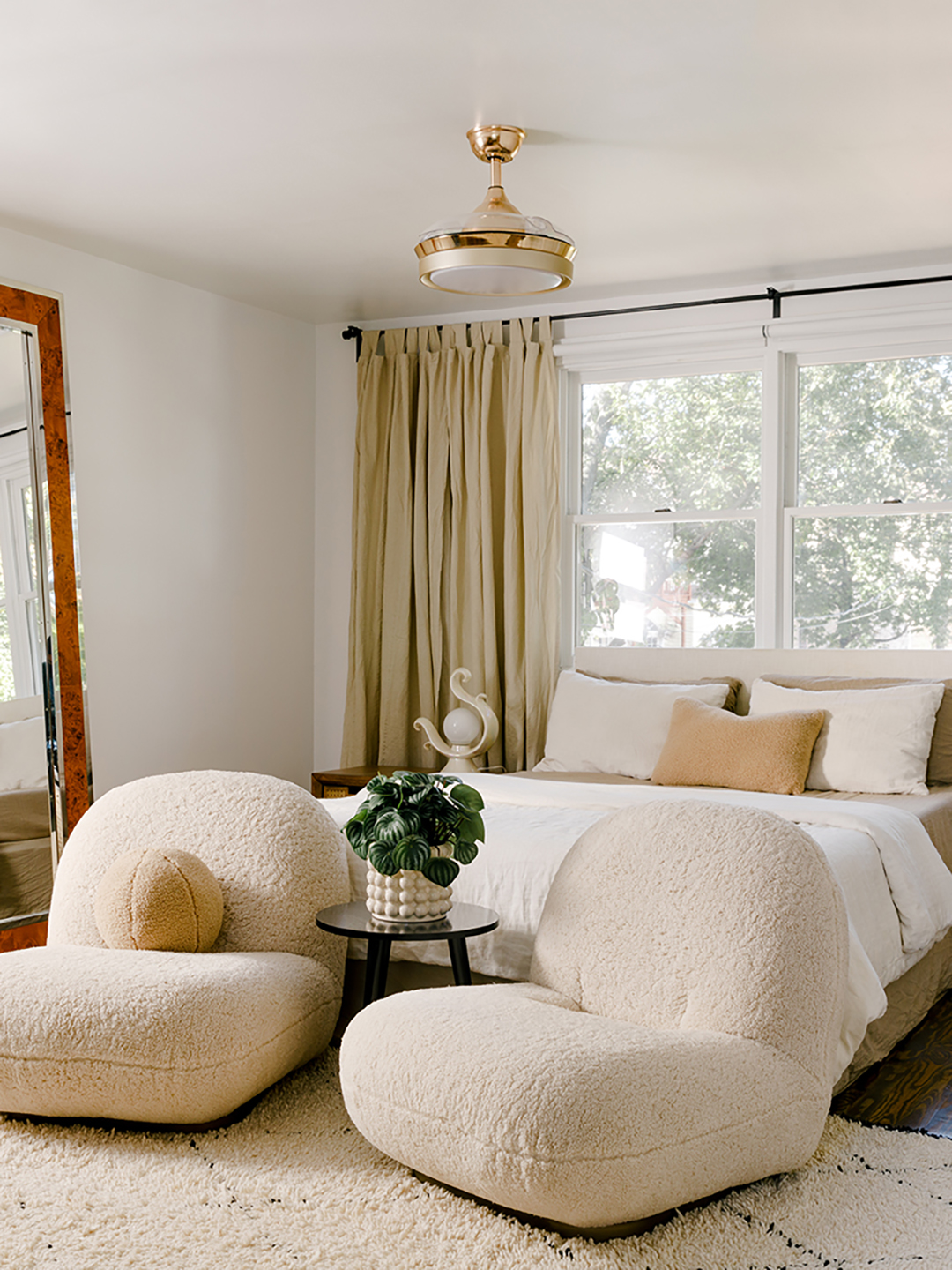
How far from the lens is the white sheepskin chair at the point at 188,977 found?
234cm

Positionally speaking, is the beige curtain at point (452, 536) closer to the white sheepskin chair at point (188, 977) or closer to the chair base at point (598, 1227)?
the white sheepskin chair at point (188, 977)

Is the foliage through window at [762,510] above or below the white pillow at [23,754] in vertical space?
above

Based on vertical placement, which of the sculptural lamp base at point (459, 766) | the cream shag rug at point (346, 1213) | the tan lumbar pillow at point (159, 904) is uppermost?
the tan lumbar pillow at point (159, 904)

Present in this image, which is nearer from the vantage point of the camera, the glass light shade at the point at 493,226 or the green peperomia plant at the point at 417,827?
the green peperomia plant at the point at 417,827

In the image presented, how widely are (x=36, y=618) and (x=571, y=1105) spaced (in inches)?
113

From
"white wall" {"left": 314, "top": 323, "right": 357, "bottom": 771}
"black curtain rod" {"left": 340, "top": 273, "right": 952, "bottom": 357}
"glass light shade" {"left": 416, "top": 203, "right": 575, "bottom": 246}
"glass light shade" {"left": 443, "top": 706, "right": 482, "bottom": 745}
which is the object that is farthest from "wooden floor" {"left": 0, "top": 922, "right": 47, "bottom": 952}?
"black curtain rod" {"left": 340, "top": 273, "right": 952, "bottom": 357}

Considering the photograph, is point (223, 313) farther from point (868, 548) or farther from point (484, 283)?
point (868, 548)

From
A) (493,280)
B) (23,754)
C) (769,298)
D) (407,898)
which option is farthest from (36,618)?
(769,298)

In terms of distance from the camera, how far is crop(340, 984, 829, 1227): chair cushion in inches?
75.4

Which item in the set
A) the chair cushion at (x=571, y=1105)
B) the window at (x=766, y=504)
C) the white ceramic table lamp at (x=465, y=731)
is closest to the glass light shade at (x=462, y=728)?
the white ceramic table lamp at (x=465, y=731)

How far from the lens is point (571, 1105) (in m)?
1.91

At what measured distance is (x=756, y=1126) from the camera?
6.86 ft

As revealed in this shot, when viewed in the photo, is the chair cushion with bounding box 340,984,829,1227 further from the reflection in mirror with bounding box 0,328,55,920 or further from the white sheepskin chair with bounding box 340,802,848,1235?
the reflection in mirror with bounding box 0,328,55,920

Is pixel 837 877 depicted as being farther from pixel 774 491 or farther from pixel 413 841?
pixel 774 491
